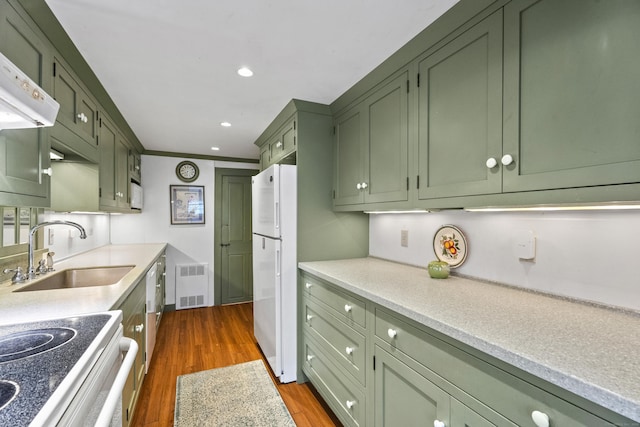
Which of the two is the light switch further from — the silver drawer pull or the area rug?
the area rug

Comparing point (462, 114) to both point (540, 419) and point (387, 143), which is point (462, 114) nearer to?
point (387, 143)

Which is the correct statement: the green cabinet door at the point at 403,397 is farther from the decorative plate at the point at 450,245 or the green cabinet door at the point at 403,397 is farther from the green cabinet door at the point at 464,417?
the decorative plate at the point at 450,245

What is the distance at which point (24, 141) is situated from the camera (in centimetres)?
122

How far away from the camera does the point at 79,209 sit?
2.15 meters

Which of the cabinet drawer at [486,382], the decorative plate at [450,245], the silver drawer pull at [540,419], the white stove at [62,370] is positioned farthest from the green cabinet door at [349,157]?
the white stove at [62,370]

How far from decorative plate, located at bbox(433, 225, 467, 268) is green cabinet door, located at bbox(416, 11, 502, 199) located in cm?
37

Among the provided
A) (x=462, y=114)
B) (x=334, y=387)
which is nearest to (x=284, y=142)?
(x=462, y=114)

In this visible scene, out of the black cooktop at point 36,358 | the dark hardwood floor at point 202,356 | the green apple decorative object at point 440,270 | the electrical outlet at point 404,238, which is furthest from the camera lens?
the electrical outlet at point 404,238

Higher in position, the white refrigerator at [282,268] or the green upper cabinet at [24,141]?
the green upper cabinet at [24,141]

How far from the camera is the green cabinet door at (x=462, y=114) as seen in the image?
1.21m

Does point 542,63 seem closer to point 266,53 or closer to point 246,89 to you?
point 266,53

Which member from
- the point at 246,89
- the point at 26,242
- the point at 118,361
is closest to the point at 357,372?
the point at 118,361

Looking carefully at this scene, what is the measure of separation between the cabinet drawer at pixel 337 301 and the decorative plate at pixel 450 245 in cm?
64

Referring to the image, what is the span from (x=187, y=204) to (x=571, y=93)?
14.1ft
